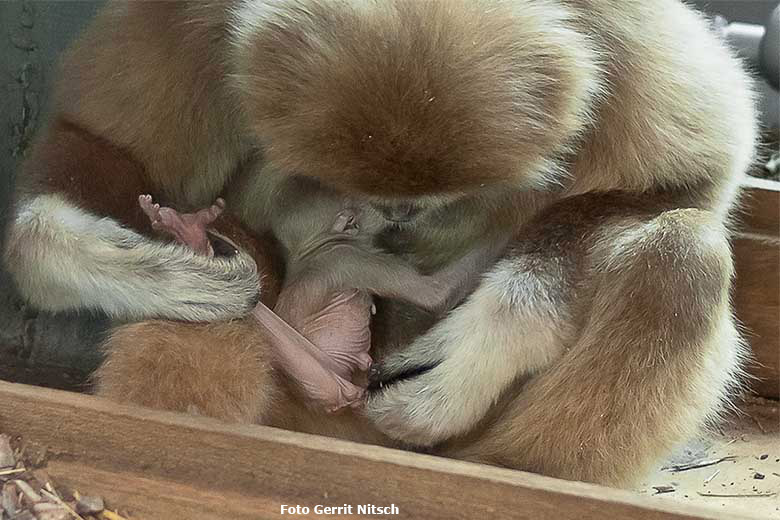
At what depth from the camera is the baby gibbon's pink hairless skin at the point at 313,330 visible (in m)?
1.60

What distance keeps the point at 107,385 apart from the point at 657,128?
40.3 inches

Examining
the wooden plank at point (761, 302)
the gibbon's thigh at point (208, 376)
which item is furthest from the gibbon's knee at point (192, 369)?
the wooden plank at point (761, 302)

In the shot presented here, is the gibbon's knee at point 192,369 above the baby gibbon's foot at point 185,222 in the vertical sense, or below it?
below

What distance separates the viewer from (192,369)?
153 cm

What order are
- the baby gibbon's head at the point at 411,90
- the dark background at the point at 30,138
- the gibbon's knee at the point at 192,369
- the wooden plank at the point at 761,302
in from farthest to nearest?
1. the wooden plank at the point at 761,302
2. the dark background at the point at 30,138
3. the gibbon's knee at the point at 192,369
4. the baby gibbon's head at the point at 411,90

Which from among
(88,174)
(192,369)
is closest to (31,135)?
(88,174)

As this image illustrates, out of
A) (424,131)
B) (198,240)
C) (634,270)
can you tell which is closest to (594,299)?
(634,270)

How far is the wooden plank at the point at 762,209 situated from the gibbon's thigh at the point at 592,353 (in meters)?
0.63

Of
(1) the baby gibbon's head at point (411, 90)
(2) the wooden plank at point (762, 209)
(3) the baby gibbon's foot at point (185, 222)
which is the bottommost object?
(3) the baby gibbon's foot at point (185, 222)

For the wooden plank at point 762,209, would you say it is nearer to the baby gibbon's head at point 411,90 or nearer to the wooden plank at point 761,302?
the wooden plank at point 761,302

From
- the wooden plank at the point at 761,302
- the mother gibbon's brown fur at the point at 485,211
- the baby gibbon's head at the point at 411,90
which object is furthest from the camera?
the wooden plank at the point at 761,302

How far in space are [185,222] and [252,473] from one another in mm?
487

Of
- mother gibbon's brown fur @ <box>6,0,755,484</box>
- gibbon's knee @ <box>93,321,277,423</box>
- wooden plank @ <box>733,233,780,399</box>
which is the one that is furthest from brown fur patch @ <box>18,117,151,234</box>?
wooden plank @ <box>733,233,780,399</box>

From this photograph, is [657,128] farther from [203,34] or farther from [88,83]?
[88,83]
